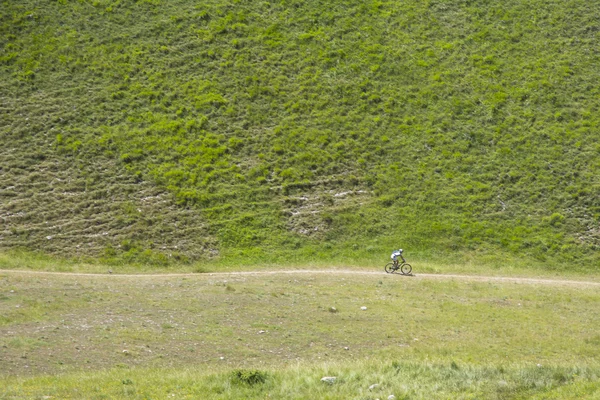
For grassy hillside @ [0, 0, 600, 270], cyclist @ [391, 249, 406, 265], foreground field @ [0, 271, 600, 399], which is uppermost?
grassy hillside @ [0, 0, 600, 270]

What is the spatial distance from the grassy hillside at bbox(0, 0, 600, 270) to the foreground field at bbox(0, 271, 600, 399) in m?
8.64

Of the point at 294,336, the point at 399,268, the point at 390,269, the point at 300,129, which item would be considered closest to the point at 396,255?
the point at 399,268

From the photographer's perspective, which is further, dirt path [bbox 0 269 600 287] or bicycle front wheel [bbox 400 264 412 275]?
bicycle front wheel [bbox 400 264 412 275]

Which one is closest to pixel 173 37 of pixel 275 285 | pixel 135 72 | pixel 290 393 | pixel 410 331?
pixel 135 72

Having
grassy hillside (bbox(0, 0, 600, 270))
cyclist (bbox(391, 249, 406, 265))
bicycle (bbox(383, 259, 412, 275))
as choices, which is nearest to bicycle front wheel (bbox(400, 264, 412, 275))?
bicycle (bbox(383, 259, 412, 275))

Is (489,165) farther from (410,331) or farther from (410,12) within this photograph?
(410,331)

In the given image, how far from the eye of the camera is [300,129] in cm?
5784

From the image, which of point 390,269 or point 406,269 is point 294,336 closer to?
point 390,269

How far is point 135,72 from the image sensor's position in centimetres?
6206

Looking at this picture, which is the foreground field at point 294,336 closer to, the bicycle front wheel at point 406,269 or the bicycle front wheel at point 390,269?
the bicycle front wheel at point 406,269

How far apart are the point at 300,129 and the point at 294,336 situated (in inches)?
1179

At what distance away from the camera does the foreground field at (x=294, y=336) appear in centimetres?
2134

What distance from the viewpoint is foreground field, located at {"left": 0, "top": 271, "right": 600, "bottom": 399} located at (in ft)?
70.0

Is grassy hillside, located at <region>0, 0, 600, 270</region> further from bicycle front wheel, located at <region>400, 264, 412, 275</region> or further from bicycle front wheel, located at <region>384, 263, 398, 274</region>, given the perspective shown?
bicycle front wheel, located at <region>400, 264, 412, 275</region>
